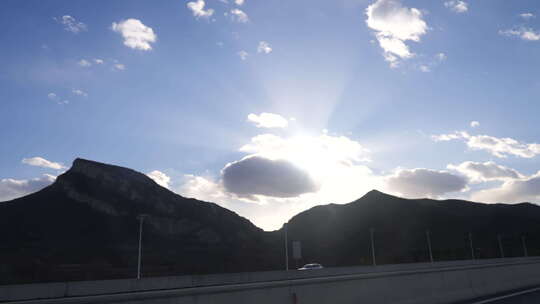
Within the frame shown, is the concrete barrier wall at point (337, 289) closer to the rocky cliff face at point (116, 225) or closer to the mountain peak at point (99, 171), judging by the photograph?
the rocky cliff face at point (116, 225)

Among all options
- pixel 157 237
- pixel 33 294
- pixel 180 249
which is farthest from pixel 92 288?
pixel 157 237

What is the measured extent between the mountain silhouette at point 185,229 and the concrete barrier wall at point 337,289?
9398 centimetres

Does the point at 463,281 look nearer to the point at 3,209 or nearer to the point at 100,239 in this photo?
the point at 100,239

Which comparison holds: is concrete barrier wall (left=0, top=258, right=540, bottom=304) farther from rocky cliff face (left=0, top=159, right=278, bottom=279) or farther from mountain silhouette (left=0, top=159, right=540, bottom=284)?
mountain silhouette (left=0, top=159, right=540, bottom=284)

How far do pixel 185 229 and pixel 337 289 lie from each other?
6220 inches

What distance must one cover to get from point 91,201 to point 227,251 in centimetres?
5525

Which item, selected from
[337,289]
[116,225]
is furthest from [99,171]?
[337,289]

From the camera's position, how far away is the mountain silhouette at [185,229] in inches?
5123

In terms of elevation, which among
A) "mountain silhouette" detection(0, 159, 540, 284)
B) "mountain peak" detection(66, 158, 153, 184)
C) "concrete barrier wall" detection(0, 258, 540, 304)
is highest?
"mountain peak" detection(66, 158, 153, 184)

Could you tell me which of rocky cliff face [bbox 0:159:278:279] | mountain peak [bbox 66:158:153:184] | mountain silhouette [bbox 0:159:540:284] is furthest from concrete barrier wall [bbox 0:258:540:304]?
mountain peak [bbox 66:158:153:184]

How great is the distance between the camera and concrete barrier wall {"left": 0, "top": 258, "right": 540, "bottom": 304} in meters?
8.16

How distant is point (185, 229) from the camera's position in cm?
16325

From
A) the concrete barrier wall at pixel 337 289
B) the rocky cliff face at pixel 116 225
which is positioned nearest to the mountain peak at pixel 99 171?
the rocky cliff face at pixel 116 225

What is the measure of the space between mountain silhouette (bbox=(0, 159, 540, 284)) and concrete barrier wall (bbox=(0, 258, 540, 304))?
9398 centimetres
